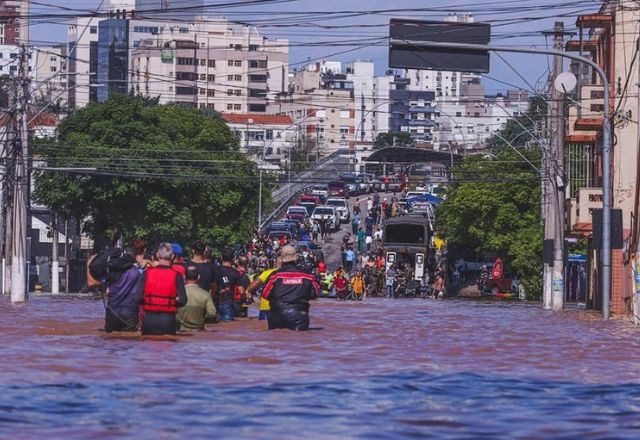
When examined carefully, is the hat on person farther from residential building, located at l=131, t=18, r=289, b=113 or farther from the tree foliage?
residential building, located at l=131, t=18, r=289, b=113

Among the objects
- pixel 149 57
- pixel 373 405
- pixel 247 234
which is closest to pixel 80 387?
pixel 373 405

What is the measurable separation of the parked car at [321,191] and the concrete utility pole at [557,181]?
256 feet

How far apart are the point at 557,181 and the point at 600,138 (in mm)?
2825

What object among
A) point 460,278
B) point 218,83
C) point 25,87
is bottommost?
point 460,278

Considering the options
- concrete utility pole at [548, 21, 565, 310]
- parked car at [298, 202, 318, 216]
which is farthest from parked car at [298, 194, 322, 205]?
concrete utility pole at [548, 21, 565, 310]

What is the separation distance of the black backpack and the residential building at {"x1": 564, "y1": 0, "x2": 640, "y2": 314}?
21065mm

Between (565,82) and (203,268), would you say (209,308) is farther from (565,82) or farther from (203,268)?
(565,82)

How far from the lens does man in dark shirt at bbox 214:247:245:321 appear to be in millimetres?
26203

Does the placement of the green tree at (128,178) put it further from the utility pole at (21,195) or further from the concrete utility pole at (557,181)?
the concrete utility pole at (557,181)

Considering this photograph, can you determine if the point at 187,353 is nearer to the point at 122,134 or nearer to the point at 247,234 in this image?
the point at 122,134

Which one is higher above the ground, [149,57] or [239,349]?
[149,57]

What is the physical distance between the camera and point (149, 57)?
186000mm

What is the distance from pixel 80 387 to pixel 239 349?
5.23 metres

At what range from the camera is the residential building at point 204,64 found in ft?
607
